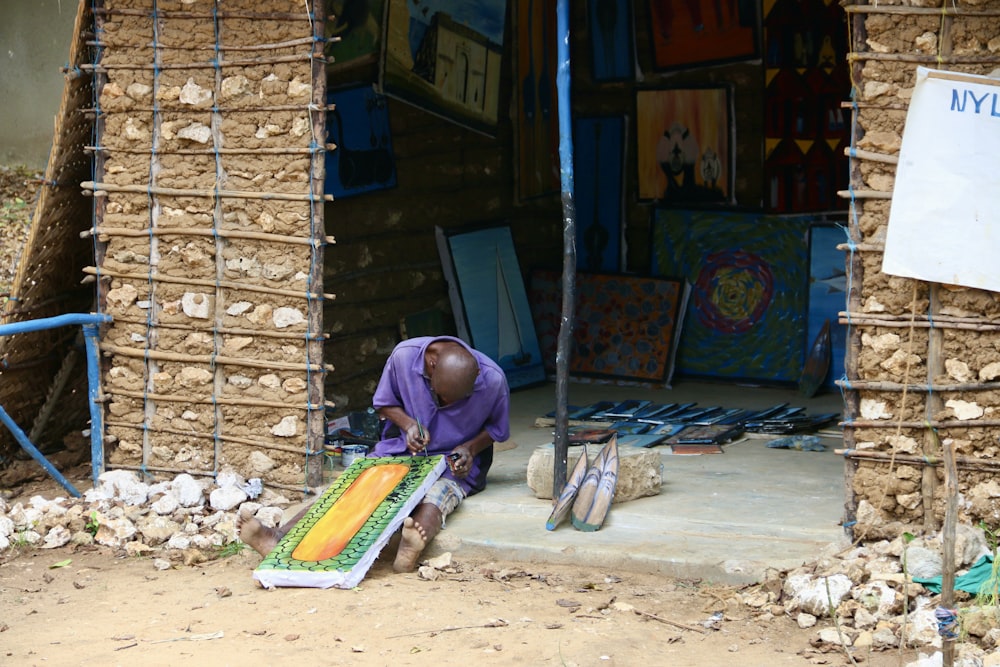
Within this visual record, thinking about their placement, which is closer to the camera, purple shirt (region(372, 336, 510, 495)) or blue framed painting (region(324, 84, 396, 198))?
purple shirt (region(372, 336, 510, 495))

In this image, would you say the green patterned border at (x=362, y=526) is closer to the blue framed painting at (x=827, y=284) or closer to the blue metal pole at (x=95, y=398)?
the blue metal pole at (x=95, y=398)

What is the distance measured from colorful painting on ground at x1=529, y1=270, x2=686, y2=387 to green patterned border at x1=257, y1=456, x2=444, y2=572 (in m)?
3.83

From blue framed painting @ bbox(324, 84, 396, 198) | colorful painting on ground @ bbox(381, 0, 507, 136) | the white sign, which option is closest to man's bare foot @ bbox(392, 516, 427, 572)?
the white sign

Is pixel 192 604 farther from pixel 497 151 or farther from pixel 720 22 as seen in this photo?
pixel 720 22

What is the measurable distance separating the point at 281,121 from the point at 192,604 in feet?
7.58

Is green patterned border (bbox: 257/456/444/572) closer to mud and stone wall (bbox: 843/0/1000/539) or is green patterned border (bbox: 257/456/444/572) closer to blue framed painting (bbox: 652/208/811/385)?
mud and stone wall (bbox: 843/0/1000/539)

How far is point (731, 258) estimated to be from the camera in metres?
9.34

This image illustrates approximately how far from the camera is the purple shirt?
18.8ft

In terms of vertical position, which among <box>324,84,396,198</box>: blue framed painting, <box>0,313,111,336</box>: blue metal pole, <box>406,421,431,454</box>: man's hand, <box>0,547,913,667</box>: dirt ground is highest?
<box>324,84,396,198</box>: blue framed painting

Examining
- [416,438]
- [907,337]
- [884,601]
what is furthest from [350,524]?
[907,337]

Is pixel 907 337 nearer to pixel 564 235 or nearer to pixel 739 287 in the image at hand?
pixel 564 235

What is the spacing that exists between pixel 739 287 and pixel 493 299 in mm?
1812

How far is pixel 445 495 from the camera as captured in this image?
566 centimetres

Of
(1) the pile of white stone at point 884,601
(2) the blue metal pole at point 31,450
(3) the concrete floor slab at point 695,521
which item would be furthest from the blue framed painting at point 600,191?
(1) the pile of white stone at point 884,601
